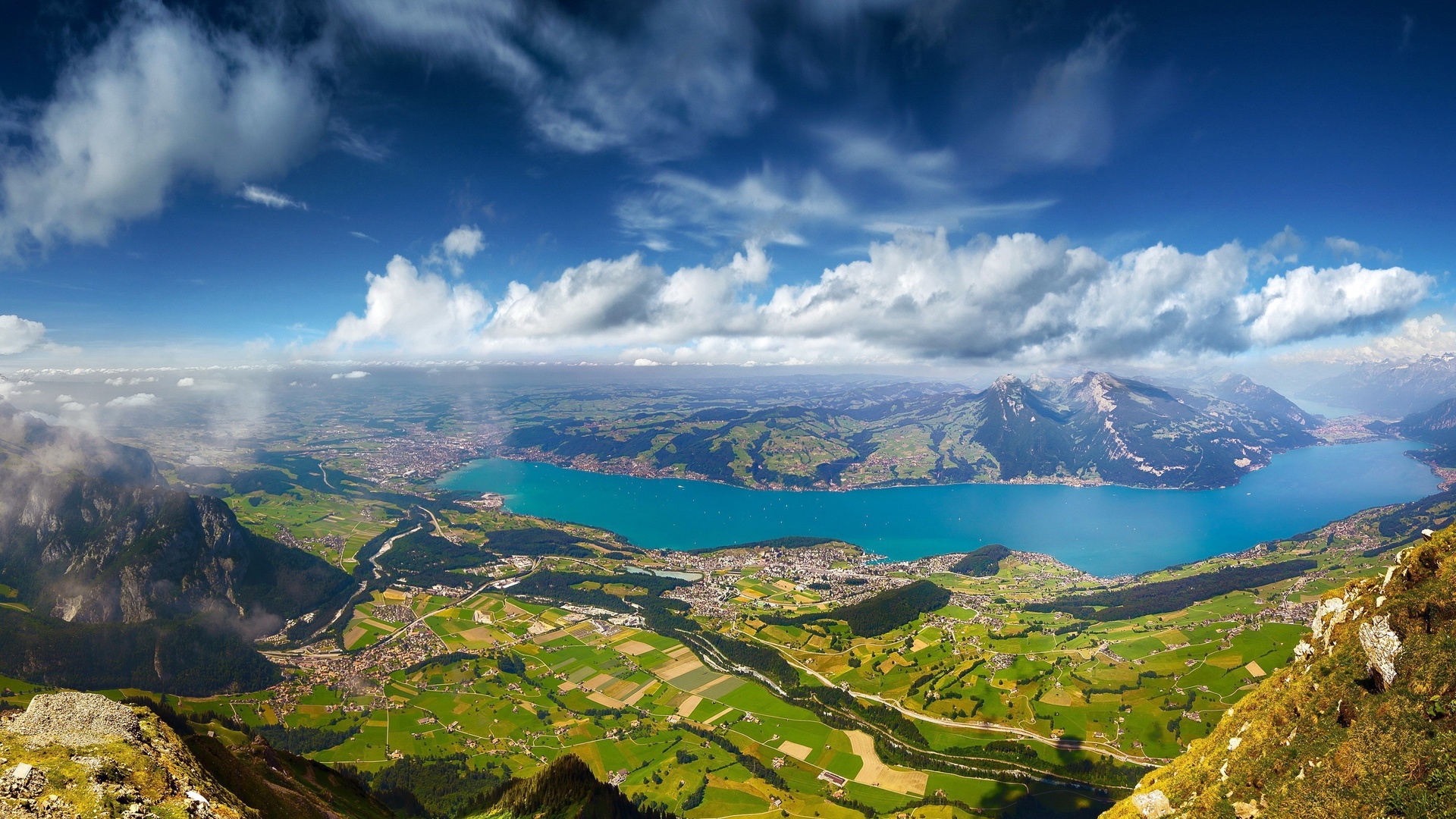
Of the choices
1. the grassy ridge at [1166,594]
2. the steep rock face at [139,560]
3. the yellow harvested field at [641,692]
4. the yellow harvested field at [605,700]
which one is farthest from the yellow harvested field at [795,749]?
the steep rock face at [139,560]

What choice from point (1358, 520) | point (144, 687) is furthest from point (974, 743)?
point (1358, 520)

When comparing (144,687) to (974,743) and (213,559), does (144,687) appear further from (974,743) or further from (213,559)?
(974,743)

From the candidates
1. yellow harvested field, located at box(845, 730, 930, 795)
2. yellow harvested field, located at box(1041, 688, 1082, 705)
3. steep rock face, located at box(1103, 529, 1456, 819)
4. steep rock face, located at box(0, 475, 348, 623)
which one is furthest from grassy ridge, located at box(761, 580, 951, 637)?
steep rock face, located at box(0, 475, 348, 623)

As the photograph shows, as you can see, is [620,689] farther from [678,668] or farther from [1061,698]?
[1061,698]

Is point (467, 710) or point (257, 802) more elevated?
point (257, 802)

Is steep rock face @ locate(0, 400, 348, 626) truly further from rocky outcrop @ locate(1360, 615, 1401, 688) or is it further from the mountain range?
rocky outcrop @ locate(1360, 615, 1401, 688)
